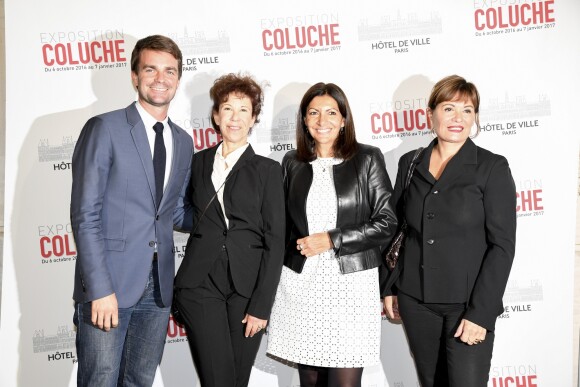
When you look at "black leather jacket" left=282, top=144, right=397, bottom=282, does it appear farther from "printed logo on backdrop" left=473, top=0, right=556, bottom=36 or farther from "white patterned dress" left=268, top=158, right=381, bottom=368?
"printed logo on backdrop" left=473, top=0, right=556, bottom=36

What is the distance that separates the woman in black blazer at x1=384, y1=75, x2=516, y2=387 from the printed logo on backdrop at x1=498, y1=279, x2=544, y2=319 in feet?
3.84

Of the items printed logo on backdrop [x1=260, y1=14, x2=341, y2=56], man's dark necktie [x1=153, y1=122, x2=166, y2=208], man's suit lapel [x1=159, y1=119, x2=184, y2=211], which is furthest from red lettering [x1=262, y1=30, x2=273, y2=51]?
man's dark necktie [x1=153, y1=122, x2=166, y2=208]

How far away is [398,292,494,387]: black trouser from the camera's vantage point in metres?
2.58

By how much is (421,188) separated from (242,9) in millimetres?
1779

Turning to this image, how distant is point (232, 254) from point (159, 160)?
57 cm

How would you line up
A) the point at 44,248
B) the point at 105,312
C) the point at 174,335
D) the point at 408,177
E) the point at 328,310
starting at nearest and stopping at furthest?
1. the point at 105,312
2. the point at 328,310
3. the point at 408,177
4. the point at 44,248
5. the point at 174,335

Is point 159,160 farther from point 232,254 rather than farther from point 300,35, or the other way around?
point 300,35

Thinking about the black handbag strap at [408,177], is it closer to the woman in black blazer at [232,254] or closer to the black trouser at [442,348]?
the black trouser at [442,348]

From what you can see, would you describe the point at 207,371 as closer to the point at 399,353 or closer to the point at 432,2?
the point at 399,353

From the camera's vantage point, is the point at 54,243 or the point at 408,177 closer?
the point at 408,177

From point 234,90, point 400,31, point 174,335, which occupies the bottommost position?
point 174,335

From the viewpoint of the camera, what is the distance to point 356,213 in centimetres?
281

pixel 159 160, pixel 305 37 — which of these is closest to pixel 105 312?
pixel 159 160

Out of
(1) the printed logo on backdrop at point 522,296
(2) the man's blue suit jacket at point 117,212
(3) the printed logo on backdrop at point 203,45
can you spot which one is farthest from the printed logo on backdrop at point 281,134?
(1) the printed logo on backdrop at point 522,296
